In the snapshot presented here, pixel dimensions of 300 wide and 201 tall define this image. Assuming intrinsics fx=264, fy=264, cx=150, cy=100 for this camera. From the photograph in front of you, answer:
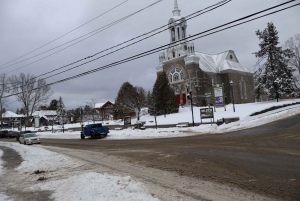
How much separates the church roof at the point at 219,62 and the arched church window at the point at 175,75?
5.34 metres

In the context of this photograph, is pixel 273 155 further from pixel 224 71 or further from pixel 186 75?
pixel 224 71

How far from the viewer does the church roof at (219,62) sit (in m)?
68.2

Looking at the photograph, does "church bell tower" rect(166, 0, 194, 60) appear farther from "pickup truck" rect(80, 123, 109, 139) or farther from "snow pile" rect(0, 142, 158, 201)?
"snow pile" rect(0, 142, 158, 201)

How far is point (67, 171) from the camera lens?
10.2m

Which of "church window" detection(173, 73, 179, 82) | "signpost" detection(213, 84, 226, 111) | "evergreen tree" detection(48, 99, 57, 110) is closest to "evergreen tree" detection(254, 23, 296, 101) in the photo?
"signpost" detection(213, 84, 226, 111)

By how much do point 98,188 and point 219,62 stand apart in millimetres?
71005

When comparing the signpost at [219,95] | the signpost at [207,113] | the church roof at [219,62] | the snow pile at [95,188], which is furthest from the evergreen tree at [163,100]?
the snow pile at [95,188]

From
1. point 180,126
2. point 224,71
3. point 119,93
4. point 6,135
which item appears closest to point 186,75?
point 224,71

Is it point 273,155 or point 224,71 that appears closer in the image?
point 273,155

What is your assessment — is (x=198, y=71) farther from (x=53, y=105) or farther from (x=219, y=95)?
(x=53, y=105)

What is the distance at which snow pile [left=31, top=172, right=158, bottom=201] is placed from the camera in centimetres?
621

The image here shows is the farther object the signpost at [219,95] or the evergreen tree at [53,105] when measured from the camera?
the evergreen tree at [53,105]

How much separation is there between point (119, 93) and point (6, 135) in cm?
2517

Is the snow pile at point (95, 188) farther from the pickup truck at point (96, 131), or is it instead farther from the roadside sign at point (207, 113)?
the roadside sign at point (207, 113)
